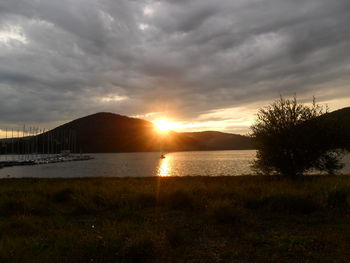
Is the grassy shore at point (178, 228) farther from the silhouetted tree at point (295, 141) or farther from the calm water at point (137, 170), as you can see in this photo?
the calm water at point (137, 170)

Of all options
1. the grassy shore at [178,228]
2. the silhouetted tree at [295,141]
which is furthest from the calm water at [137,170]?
the grassy shore at [178,228]

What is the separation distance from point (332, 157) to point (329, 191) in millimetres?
11681

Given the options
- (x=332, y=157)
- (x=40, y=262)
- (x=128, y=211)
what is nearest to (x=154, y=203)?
(x=128, y=211)

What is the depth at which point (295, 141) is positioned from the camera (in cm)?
1956

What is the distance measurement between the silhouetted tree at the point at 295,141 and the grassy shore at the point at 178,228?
888 cm

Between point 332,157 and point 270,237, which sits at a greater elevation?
point 332,157

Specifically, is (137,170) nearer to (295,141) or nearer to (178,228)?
(295,141)

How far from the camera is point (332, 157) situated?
2080cm

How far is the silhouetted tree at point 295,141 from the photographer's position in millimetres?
19594

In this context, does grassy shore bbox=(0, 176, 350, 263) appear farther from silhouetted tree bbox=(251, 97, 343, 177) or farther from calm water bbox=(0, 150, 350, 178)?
calm water bbox=(0, 150, 350, 178)

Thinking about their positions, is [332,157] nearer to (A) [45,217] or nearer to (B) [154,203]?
(B) [154,203]

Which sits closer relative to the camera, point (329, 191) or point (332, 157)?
point (329, 191)

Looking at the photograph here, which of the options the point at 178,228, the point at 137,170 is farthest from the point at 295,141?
the point at 137,170

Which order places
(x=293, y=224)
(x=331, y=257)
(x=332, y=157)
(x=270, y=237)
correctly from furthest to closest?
(x=332, y=157)
(x=293, y=224)
(x=270, y=237)
(x=331, y=257)
